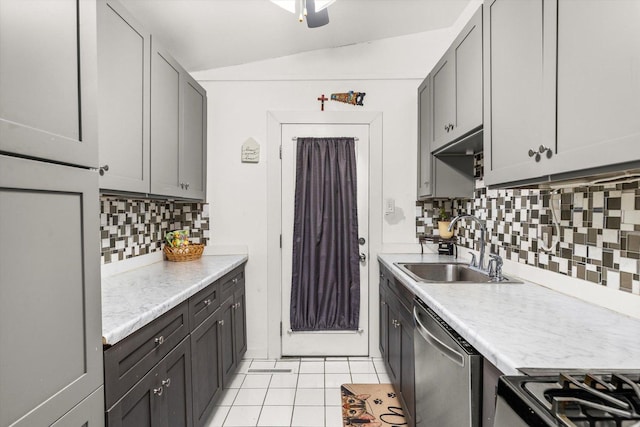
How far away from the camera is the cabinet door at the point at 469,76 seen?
5.82 feet

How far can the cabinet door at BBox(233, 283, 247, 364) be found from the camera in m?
2.64

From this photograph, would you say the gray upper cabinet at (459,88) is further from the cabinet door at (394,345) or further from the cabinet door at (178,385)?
the cabinet door at (178,385)

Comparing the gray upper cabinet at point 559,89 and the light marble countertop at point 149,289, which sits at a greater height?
the gray upper cabinet at point 559,89

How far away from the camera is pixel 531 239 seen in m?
1.90

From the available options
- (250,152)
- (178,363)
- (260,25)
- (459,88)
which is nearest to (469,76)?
(459,88)

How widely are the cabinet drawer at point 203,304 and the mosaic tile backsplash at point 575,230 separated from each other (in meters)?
1.86

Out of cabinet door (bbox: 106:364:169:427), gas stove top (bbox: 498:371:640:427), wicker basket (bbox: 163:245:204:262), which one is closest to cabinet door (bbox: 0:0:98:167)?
cabinet door (bbox: 106:364:169:427)

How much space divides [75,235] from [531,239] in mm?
2078

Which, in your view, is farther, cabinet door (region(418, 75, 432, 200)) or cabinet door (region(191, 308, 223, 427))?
cabinet door (region(418, 75, 432, 200))

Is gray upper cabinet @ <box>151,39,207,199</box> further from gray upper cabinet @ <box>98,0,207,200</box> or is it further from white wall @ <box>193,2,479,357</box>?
white wall @ <box>193,2,479,357</box>

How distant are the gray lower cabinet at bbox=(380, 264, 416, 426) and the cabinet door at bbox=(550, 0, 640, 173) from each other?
3.64 ft

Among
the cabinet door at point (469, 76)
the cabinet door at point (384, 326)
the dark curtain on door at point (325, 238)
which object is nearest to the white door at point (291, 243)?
the dark curtain on door at point (325, 238)

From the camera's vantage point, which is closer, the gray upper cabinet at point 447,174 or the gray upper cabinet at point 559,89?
the gray upper cabinet at point 559,89

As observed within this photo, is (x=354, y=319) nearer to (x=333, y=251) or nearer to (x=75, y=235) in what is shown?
(x=333, y=251)
